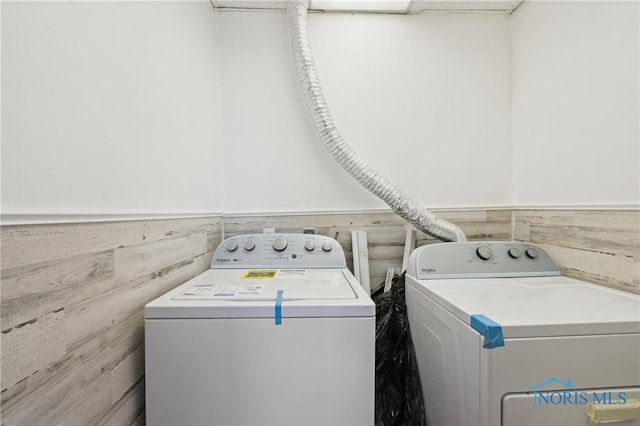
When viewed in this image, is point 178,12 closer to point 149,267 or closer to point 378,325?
point 149,267

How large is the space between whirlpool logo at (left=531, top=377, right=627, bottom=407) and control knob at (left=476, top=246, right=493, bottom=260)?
59 centimetres

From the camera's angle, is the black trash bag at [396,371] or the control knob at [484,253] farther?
the control knob at [484,253]

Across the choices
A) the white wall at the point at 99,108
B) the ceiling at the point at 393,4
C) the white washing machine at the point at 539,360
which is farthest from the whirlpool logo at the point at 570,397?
the ceiling at the point at 393,4

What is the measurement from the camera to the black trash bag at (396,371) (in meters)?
1.09

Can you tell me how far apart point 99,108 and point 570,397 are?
1327mm

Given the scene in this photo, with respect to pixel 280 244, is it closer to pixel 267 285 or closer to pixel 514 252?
pixel 267 285

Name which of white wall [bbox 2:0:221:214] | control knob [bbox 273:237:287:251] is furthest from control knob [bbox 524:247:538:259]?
white wall [bbox 2:0:221:214]

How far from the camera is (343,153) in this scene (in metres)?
1.37

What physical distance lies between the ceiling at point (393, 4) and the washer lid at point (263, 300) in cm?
144

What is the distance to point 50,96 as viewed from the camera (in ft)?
1.84

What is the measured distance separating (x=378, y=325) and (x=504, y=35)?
1.75 m

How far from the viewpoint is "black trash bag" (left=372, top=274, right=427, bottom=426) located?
1089 mm

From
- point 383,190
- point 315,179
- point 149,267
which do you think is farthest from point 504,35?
point 149,267

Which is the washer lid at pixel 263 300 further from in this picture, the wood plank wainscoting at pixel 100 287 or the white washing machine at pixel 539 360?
the white washing machine at pixel 539 360
